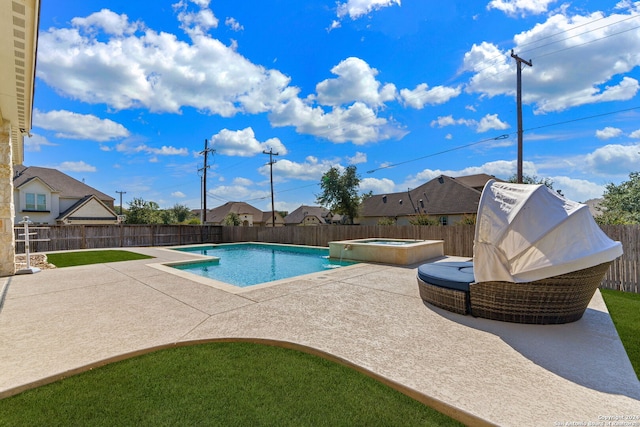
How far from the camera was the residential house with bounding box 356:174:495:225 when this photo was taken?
84.4 ft

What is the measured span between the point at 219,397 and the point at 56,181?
33243 millimetres

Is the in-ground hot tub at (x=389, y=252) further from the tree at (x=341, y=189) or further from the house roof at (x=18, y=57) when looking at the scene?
the tree at (x=341, y=189)

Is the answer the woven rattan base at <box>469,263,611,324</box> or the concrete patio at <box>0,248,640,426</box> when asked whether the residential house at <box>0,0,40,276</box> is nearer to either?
the concrete patio at <box>0,248,640,426</box>

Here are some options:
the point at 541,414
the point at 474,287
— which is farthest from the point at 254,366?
the point at 474,287

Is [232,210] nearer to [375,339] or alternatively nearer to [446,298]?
[446,298]

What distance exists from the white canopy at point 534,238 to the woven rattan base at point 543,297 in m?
0.22

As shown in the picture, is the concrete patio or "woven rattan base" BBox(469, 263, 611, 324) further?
"woven rattan base" BBox(469, 263, 611, 324)

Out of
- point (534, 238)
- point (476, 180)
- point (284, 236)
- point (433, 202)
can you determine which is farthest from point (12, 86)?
point (476, 180)

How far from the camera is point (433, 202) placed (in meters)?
28.3

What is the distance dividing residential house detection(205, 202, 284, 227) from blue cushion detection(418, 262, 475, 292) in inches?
1812

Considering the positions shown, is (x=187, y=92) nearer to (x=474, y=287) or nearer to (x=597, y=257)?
(x=474, y=287)

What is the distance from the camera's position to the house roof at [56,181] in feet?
75.3

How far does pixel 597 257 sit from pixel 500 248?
3.48ft

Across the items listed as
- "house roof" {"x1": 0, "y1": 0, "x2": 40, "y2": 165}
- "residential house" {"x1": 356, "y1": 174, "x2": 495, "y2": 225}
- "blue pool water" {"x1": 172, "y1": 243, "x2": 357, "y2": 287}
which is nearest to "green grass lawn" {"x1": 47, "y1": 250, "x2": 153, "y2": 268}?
"blue pool water" {"x1": 172, "y1": 243, "x2": 357, "y2": 287}
